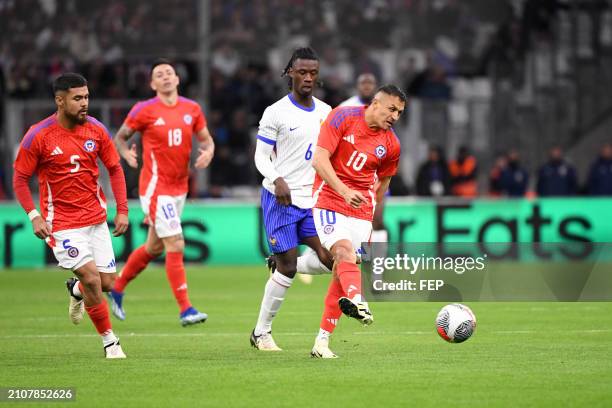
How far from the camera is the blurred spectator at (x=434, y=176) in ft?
78.5

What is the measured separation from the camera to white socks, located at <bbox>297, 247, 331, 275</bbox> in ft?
36.5

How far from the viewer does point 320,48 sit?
A: 87.7 ft

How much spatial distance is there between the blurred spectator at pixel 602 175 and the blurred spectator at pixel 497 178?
1.65 m

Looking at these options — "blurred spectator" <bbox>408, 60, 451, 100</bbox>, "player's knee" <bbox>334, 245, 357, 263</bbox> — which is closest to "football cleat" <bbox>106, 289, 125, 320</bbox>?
"player's knee" <bbox>334, 245, 357, 263</bbox>

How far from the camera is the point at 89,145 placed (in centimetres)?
1039

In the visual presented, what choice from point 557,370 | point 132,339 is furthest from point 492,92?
point 557,370

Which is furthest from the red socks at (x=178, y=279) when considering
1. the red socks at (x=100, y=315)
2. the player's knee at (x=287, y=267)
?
the red socks at (x=100, y=315)

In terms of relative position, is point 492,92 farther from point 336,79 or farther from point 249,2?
point 249,2

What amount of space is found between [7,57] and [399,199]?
963 centimetres

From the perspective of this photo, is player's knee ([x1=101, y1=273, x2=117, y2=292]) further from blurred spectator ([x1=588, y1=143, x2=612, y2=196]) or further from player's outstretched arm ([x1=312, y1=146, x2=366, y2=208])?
blurred spectator ([x1=588, y1=143, x2=612, y2=196])

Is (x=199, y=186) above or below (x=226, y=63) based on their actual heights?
below

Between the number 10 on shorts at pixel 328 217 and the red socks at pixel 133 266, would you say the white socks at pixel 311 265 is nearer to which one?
the number 10 on shorts at pixel 328 217

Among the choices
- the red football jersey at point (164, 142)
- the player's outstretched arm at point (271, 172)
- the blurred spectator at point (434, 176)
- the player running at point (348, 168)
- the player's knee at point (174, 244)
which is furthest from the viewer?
the blurred spectator at point (434, 176)

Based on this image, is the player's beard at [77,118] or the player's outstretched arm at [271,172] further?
the player's outstretched arm at [271,172]
